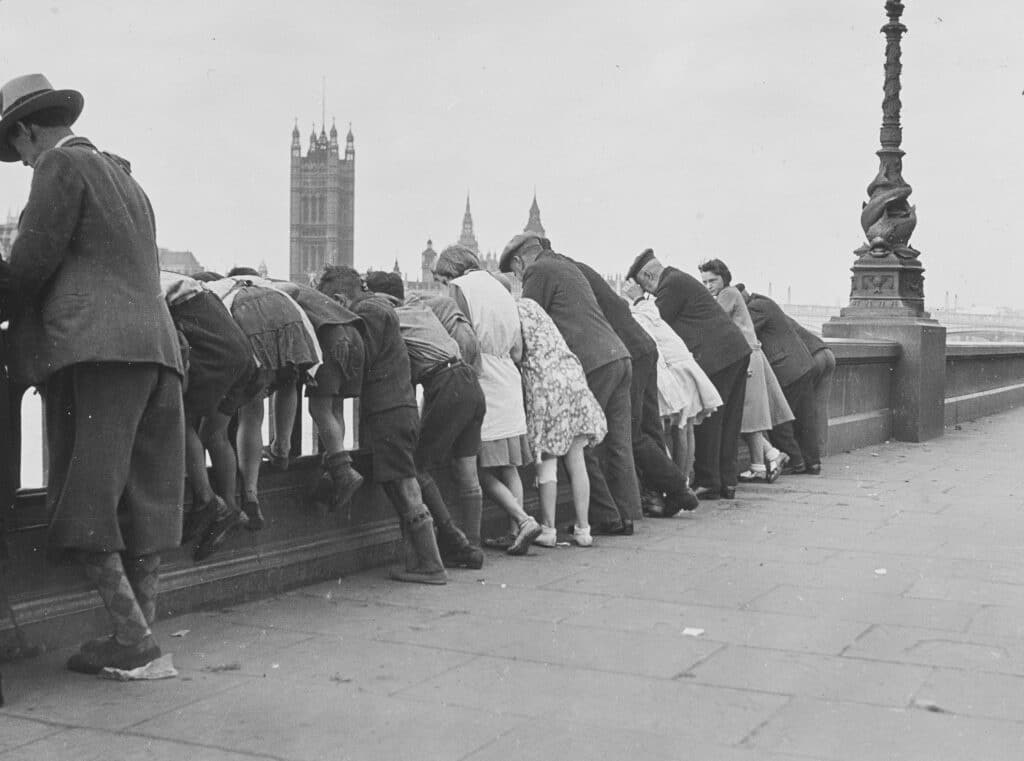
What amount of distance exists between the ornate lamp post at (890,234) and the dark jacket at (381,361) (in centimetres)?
1144

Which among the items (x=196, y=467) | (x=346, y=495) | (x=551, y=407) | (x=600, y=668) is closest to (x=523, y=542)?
(x=551, y=407)

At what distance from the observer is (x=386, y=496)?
7.95 m

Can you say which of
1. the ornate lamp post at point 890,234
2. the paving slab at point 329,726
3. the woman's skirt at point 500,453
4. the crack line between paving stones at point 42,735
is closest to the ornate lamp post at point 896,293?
the ornate lamp post at point 890,234

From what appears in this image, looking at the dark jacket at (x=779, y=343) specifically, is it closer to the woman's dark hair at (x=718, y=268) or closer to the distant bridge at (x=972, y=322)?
the woman's dark hair at (x=718, y=268)

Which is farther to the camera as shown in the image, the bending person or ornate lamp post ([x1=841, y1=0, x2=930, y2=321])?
ornate lamp post ([x1=841, y1=0, x2=930, y2=321])

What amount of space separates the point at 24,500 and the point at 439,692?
1.70 meters

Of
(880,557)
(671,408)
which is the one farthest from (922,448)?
(880,557)

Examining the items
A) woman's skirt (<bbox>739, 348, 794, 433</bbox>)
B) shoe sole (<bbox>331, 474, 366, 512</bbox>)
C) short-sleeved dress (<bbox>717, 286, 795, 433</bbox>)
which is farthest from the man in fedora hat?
woman's skirt (<bbox>739, 348, 794, 433</bbox>)

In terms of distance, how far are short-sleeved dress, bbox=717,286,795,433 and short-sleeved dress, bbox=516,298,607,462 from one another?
3379mm

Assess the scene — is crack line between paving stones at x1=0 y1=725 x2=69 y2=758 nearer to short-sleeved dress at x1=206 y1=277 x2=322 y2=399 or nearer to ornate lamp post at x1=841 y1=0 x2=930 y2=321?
short-sleeved dress at x1=206 y1=277 x2=322 y2=399

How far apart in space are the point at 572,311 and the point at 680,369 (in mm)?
1716

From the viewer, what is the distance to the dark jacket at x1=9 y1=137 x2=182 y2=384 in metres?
5.18

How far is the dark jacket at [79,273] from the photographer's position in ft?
17.0

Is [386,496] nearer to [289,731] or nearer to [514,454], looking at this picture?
[514,454]
